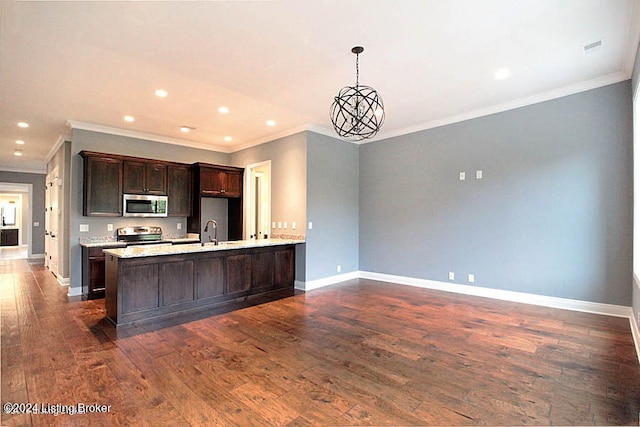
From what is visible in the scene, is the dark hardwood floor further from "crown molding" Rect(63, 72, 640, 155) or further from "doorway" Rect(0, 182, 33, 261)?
"doorway" Rect(0, 182, 33, 261)

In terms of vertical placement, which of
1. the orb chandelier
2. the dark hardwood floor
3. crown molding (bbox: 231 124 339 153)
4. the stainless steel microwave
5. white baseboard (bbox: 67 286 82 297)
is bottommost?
the dark hardwood floor

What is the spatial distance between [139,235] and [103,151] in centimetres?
168

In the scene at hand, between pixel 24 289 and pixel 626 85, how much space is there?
9.65 meters

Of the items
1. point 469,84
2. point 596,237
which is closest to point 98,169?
point 469,84

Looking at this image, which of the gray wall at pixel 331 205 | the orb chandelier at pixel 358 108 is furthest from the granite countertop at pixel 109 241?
the orb chandelier at pixel 358 108

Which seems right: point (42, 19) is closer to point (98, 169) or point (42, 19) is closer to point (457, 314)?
point (98, 169)

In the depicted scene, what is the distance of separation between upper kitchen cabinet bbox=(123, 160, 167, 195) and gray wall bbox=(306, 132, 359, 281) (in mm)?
3011

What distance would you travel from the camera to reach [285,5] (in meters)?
2.46

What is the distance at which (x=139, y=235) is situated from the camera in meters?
6.05

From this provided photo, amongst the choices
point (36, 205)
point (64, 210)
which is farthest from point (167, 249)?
point (36, 205)

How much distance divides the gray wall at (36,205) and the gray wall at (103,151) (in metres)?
6.55

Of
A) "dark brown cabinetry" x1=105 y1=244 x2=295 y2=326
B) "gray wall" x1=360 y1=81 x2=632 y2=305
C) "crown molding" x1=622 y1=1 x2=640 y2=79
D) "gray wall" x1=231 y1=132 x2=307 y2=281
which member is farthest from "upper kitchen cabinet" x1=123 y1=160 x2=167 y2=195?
"crown molding" x1=622 y1=1 x2=640 y2=79

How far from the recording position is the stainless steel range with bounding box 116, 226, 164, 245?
588cm

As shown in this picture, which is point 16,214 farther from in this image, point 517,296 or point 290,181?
point 517,296
